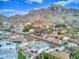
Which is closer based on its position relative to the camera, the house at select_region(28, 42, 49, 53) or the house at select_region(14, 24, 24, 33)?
the house at select_region(28, 42, 49, 53)

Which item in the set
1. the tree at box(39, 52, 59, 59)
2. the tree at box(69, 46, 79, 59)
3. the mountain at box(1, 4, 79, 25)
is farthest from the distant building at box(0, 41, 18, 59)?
the tree at box(69, 46, 79, 59)

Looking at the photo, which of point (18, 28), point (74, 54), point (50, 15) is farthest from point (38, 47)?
point (74, 54)

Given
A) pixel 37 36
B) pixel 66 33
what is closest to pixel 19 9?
pixel 37 36

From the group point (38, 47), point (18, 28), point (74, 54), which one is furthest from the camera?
point (18, 28)

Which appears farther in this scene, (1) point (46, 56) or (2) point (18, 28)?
(2) point (18, 28)

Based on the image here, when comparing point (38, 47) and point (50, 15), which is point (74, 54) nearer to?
point (38, 47)

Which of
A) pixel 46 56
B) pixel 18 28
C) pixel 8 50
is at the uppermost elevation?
pixel 18 28

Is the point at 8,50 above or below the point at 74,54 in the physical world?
above

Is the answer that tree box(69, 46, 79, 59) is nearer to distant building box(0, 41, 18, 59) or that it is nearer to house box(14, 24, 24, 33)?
distant building box(0, 41, 18, 59)

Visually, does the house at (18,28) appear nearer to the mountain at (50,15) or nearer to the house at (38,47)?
the mountain at (50,15)

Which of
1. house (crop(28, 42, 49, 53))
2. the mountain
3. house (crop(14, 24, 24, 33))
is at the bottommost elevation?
house (crop(28, 42, 49, 53))
